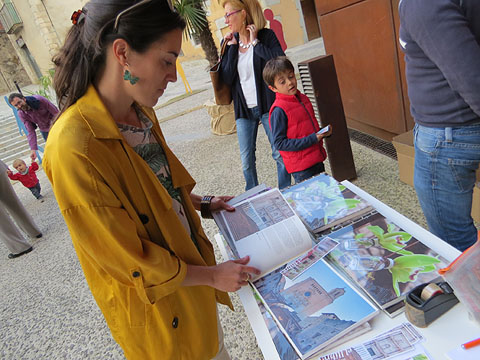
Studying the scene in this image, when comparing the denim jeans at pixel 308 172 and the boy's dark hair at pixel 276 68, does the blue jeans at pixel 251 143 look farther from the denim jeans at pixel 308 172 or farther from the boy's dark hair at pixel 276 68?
the boy's dark hair at pixel 276 68

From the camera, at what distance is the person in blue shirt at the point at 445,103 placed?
898 millimetres

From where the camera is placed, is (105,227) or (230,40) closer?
(105,227)

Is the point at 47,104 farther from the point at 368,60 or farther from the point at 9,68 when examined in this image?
the point at 9,68

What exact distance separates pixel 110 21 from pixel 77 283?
2.67 metres

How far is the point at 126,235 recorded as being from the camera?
0.75 m

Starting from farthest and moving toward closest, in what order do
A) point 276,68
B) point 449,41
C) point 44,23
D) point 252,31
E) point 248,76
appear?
point 44,23, point 248,76, point 252,31, point 276,68, point 449,41

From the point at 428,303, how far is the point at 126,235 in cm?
73

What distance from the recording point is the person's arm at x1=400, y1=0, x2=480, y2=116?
883 millimetres

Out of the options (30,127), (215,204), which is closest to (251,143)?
(215,204)

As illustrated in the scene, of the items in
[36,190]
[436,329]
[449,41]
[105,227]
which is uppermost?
[449,41]

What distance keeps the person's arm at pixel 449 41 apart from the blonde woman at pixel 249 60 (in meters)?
1.48

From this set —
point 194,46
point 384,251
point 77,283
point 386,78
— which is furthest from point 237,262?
point 194,46

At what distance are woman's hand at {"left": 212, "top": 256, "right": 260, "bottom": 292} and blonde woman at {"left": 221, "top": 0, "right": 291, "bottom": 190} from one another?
1.57m

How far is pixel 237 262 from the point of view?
99 centimetres
